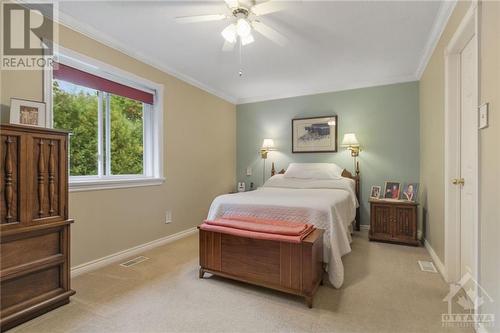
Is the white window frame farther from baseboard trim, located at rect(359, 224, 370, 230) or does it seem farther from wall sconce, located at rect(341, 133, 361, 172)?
baseboard trim, located at rect(359, 224, 370, 230)

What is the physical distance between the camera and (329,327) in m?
1.56

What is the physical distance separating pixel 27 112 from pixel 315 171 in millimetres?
3405

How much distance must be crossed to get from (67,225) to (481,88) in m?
2.90

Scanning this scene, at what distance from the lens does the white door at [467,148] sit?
1.84 meters

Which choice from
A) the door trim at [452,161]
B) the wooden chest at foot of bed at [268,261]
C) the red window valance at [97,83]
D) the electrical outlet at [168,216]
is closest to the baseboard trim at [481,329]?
the door trim at [452,161]

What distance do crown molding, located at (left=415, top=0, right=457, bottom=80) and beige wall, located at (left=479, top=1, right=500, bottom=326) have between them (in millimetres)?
802

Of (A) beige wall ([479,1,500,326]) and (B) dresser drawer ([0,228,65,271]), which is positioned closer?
(A) beige wall ([479,1,500,326])

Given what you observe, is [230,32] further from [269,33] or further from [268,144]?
[268,144]

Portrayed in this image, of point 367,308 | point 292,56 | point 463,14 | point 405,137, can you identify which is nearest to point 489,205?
point 367,308

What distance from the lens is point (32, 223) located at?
1.66 m

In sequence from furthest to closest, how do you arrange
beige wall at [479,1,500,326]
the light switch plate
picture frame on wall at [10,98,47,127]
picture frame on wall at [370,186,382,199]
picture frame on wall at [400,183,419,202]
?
picture frame on wall at [370,186,382,199]
picture frame on wall at [400,183,419,202]
picture frame on wall at [10,98,47,127]
the light switch plate
beige wall at [479,1,500,326]

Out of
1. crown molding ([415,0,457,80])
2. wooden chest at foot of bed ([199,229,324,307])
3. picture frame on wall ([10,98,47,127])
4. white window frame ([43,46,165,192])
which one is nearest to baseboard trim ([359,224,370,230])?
wooden chest at foot of bed ([199,229,324,307])
